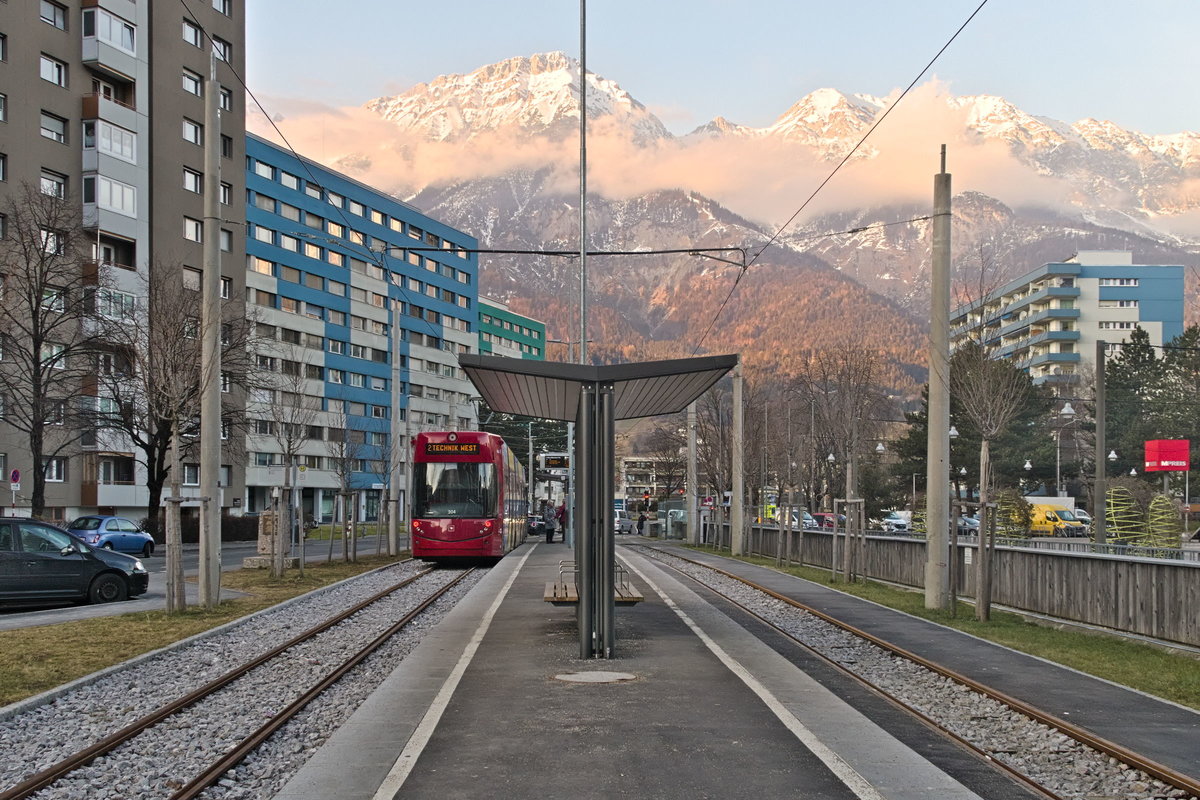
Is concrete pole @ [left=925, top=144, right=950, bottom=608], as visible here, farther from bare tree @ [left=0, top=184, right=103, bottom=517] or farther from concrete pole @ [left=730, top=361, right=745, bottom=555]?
bare tree @ [left=0, top=184, right=103, bottom=517]

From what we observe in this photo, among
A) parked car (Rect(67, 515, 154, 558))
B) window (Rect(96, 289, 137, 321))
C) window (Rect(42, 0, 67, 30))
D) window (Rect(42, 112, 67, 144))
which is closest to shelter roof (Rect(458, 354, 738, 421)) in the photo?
window (Rect(96, 289, 137, 321))

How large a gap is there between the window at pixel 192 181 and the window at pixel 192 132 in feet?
5.26

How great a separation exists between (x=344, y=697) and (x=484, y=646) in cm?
334

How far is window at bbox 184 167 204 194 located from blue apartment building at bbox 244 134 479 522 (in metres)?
11.8

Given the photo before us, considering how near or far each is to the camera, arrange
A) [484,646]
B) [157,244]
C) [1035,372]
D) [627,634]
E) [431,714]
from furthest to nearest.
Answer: [1035,372], [157,244], [627,634], [484,646], [431,714]

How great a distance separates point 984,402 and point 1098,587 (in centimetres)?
617

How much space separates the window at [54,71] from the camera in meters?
55.9

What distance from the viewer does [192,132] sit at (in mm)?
65125

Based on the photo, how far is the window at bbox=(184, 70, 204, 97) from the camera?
64.9 meters

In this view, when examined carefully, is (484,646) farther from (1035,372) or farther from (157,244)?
(1035,372)

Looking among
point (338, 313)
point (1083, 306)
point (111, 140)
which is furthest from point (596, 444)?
point (1083, 306)

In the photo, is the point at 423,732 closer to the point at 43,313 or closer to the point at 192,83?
the point at 43,313

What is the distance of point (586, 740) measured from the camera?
30.1ft

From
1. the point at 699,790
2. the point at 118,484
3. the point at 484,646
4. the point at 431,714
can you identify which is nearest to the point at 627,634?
the point at 484,646
